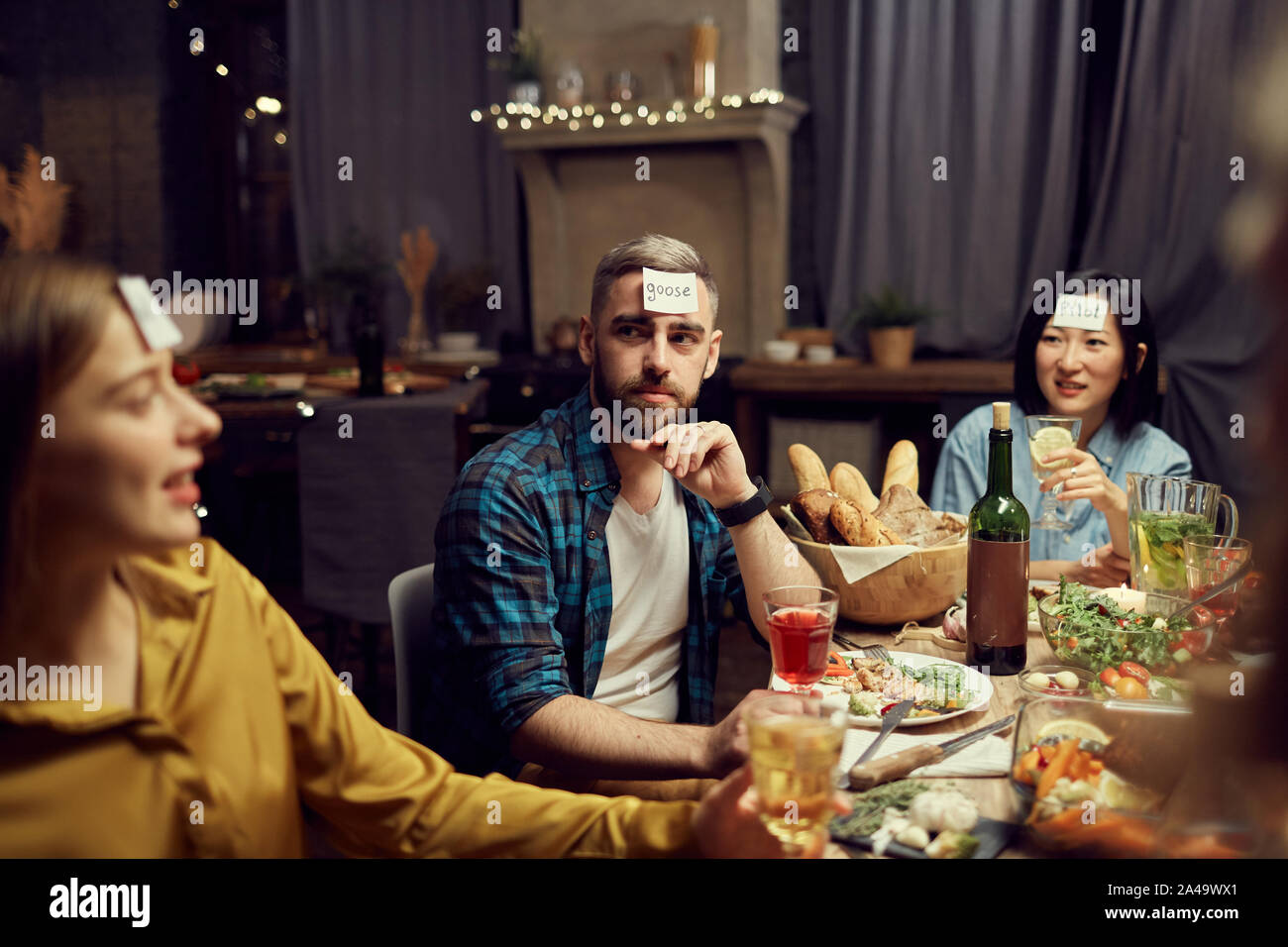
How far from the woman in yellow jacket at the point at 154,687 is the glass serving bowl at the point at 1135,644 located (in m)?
0.65

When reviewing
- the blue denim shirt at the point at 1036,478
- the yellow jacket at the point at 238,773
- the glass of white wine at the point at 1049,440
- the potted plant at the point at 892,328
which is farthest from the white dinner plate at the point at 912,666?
the potted plant at the point at 892,328

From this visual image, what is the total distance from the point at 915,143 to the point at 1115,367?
2.39 meters

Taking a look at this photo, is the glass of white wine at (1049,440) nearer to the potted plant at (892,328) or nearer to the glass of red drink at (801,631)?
the glass of red drink at (801,631)

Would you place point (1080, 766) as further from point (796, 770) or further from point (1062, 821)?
point (796, 770)

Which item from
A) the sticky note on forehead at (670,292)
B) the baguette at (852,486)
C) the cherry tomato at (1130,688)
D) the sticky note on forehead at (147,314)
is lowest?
the cherry tomato at (1130,688)

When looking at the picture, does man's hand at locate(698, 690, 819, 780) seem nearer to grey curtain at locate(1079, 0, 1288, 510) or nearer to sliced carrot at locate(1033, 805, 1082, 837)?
sliced carrot at locate(1033, 805, 1082, 837)

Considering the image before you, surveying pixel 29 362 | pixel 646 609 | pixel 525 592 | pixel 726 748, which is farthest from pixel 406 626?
pixel 29 362

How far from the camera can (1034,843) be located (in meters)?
0.95

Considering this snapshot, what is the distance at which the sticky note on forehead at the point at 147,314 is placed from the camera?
75 centimetres

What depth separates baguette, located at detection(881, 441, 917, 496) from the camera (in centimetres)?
185

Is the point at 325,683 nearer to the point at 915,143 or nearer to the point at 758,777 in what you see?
the point at 758,777

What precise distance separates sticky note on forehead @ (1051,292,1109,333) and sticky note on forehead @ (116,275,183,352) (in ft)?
5.94

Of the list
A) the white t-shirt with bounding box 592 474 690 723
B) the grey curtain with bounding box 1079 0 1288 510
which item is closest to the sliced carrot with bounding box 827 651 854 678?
the white t-shirt with bounding box 592 474 690 723

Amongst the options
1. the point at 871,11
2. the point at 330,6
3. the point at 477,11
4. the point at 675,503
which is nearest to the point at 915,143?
the point at 871,11
